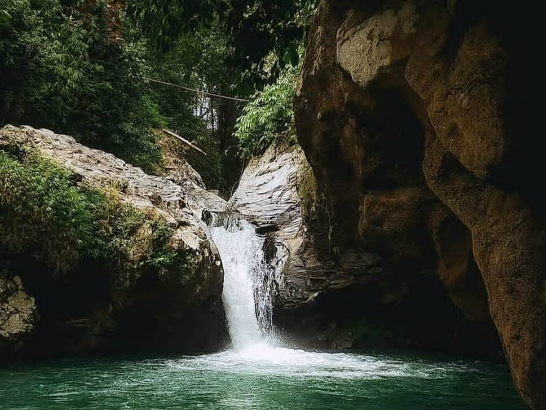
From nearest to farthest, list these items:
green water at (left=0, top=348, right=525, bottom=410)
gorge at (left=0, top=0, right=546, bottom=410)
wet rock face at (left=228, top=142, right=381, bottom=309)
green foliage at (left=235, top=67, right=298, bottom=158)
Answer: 1. gorge at (left=0, top=0, right=546, bottom=410)
2. green water at (left=0, top=348, right=525, bottom=410)
3. wet rock face at (left=228, top=142, right=381, bottom=309)
4. green foliage at (left=235, top=67, right=298, bottom=158)

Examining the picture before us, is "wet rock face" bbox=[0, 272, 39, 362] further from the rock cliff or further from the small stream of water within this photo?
the small stream of water

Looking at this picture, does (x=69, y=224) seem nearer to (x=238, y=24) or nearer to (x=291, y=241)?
(x=291, y=241)

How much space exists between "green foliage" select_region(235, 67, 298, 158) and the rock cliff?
19.3 feet

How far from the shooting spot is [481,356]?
11.8 m

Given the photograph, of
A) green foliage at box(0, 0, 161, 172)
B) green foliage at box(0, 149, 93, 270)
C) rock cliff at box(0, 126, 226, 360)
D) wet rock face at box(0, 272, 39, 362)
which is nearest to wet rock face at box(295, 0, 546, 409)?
rock cliff at box(0, 126, 226, 360)

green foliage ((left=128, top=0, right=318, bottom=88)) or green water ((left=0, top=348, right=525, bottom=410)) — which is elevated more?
green foliage ((left=128, top=0, right=318, bottom=88))

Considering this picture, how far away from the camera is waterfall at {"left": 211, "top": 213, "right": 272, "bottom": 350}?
492 inches

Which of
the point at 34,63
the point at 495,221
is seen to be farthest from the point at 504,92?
the point at 34,63

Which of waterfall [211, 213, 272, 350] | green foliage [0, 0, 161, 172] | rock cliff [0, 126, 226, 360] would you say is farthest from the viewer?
green foliage [0, 0, 161, 172]

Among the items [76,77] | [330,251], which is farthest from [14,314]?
[76,77]

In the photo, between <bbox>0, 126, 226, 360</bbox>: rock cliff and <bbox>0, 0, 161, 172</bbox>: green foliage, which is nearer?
<bbox>0, 126, 226, 360</bbox>: rock cliff

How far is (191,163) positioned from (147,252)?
12.8 metres

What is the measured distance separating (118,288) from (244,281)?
360 cm

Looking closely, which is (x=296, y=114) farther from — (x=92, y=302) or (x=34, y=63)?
(x=34, y=63)
